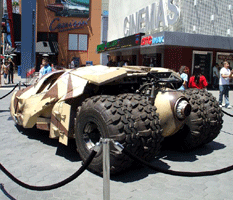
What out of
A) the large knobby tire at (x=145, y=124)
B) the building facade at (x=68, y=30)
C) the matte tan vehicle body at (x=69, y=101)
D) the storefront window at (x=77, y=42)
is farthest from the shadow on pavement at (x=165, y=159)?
the storefront window at (x=77, y=42)

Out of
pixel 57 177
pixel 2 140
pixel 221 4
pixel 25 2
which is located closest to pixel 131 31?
pixel 221 4

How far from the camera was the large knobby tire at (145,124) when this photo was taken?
3875mm

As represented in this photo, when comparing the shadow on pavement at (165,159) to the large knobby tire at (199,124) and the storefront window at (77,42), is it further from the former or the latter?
the storefront window at (77,42)

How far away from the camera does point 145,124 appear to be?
3.90 meters

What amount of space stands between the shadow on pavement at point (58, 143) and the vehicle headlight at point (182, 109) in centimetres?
175

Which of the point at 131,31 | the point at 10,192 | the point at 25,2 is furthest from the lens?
the point at 25,2

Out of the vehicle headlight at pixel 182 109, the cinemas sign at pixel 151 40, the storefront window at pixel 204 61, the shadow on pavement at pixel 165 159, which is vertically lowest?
the shadow on pavement at pixel 165 159

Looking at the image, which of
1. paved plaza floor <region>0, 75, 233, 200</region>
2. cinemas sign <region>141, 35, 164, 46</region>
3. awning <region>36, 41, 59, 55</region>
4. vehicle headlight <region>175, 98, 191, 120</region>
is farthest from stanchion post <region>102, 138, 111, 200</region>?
awning <region>36, 41, 59, 55</region>

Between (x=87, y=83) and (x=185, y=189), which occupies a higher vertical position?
(x=87, y=83)

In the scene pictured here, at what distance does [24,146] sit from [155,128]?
8.95 feet

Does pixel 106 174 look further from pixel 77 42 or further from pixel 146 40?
pixel 77 42

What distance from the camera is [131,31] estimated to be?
2519cm

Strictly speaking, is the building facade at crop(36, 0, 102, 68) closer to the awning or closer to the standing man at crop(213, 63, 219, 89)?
the awning

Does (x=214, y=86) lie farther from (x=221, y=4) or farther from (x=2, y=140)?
(x=2, y=140)
